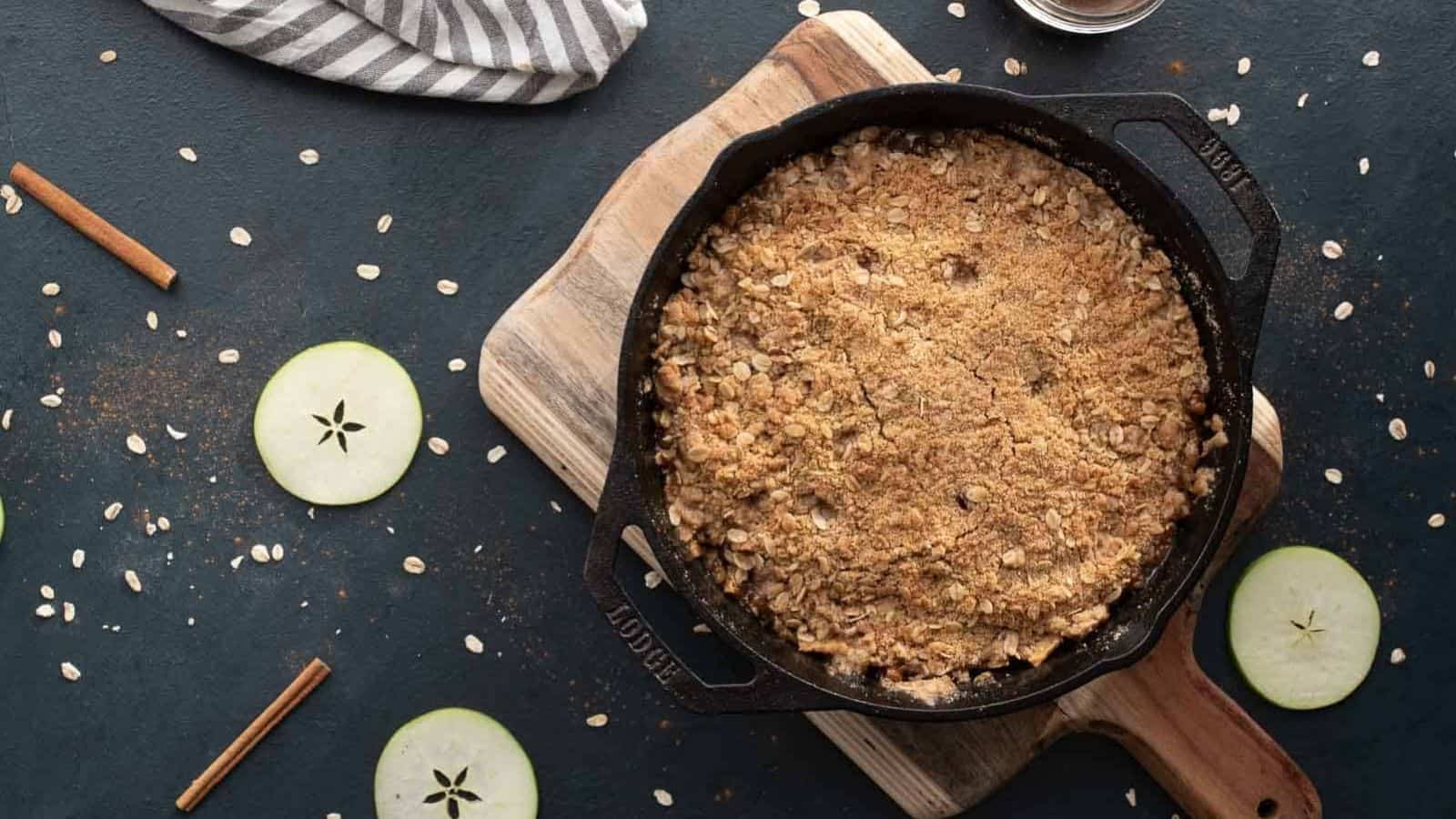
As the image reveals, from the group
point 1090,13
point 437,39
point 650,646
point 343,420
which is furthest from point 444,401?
point 1090,13

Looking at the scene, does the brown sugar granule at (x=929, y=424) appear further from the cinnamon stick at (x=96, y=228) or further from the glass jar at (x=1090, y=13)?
the cinnamon stick at (x=96, y=228)

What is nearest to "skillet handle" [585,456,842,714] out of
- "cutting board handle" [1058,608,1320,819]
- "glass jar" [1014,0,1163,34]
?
"cutting board handle" [1058,608,1320,819]

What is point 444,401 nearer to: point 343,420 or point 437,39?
point 343,420

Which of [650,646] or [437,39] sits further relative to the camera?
[437,39]

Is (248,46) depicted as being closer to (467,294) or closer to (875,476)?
(467,294)

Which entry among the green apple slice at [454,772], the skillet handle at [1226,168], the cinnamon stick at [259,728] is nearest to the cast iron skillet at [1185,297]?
the skillet handle at [1226,168]

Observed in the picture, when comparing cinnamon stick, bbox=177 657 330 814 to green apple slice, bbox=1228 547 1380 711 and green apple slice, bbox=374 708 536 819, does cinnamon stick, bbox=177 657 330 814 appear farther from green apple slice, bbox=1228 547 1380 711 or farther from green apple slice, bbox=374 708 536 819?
green apple slice, bbox=1228 547 1380 711
